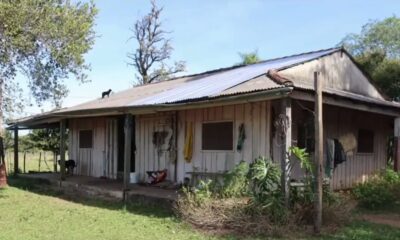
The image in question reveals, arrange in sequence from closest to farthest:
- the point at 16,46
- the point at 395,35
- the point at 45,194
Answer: the point at 16,46 < the point at 45,194 < the point at 395,35

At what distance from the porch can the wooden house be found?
0.69m

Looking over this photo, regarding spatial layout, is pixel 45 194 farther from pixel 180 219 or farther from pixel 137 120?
pixel 180 219

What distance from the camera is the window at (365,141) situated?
1460 cm

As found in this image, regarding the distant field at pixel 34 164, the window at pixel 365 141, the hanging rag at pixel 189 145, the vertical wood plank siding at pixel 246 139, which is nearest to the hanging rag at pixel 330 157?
the vertical wood plank siding at pixel 246 139

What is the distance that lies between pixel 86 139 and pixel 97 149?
45.2 inches

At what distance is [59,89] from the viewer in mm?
16453

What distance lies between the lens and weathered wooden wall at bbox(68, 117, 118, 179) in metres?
17.7

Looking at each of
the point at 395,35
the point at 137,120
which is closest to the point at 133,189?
the point at 137,120

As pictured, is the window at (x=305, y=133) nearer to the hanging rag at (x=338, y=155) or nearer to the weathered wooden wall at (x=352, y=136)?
the weathered wooden wall at (x=352, y=136)

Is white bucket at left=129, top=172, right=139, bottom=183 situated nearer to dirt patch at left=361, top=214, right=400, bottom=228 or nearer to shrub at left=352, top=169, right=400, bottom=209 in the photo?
shrub at left=352, top=169, right=400, bottom=209

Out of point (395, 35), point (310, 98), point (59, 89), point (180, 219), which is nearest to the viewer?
point (180, 219)

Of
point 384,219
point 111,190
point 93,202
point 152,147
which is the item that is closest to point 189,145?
point 152,147

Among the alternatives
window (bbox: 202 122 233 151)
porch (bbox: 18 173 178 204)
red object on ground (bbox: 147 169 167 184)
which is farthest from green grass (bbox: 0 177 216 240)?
window (bbox: 202 122 233 151)

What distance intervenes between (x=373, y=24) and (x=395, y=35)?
1.99 meters
